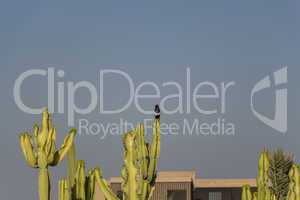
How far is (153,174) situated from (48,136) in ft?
8.09

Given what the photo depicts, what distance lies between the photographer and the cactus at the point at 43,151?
9984mm

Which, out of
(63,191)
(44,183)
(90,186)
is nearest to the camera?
(44,183)

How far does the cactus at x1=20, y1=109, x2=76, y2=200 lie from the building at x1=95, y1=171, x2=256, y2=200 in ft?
50.2

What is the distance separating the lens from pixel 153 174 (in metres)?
12.1

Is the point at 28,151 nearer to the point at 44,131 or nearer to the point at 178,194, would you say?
the point at 44,131

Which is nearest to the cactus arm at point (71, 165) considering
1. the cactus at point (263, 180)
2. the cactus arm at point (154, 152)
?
the cactus arm at point (154, 152)

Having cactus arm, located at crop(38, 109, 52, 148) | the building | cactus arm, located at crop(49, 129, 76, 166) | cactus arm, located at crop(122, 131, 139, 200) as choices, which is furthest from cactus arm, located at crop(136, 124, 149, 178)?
the building

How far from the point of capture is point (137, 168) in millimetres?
11781

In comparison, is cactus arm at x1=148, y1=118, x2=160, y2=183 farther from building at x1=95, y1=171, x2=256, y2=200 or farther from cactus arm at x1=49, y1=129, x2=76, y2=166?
building at x1=95, y1=171, x2=256, y2=200

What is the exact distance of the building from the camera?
1063 inches

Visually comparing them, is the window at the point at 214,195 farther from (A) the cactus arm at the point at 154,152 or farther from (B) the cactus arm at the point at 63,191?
(B) the cactus arm at the point at 63,191

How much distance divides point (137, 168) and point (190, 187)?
51.3 ft

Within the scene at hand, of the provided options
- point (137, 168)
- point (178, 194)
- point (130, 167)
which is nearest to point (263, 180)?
point (137, 168)

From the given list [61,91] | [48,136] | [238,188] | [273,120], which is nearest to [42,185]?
[48,136]
